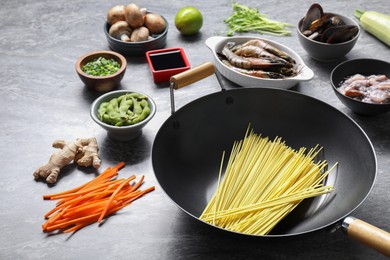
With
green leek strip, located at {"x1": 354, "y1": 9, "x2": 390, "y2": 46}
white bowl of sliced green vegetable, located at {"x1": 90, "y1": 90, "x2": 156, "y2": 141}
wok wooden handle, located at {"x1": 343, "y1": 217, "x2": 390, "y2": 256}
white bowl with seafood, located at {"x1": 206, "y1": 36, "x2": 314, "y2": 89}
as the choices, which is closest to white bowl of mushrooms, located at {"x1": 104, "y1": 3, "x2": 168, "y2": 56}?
white bowl with seafood, located at {"x1": 206, "y1": 36, "x2": 314, "y2": 89}

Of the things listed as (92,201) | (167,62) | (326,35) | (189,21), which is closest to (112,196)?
(92,201)

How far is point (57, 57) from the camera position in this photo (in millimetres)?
1938

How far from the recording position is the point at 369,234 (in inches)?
40.6

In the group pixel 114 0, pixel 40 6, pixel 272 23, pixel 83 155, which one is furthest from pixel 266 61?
pixel 40 6

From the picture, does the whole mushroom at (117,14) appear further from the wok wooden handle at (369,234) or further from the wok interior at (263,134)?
the wok wooden handle at (369,234)

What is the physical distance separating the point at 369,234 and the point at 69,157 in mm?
861

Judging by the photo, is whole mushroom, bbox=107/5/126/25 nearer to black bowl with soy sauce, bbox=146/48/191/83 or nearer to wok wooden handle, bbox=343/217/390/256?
black bowl with soy sauce, bbox=146/48/191/83

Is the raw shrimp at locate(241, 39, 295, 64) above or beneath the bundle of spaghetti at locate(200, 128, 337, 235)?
above

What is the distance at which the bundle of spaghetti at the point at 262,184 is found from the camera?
4.03 ft

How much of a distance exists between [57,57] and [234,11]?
807 millimetres

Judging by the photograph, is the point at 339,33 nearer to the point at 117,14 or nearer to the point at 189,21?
the point at 189,21

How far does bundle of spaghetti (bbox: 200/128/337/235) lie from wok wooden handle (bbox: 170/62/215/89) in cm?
25

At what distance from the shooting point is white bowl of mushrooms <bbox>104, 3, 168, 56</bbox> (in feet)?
6.23

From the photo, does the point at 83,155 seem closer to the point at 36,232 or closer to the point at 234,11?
the point at 36,232
